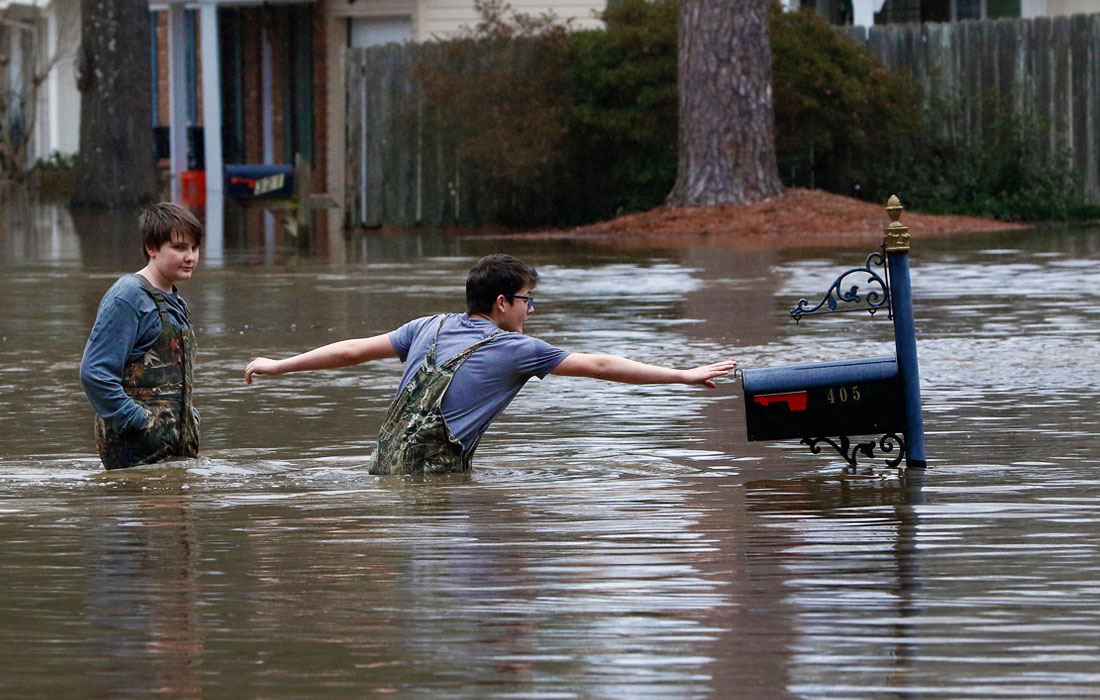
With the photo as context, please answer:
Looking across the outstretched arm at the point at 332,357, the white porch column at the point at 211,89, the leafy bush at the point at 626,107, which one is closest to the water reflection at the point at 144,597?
the outstretched arm at the point at 332,357

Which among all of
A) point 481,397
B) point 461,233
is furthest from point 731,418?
point 461,233

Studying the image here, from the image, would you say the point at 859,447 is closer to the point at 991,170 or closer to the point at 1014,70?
the point at 991,170

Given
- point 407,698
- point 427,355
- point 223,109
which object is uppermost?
point 223,109

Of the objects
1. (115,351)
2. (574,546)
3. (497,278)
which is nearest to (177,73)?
(115,351)

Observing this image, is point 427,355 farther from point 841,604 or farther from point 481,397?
point 841,604

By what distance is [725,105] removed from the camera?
21.5 metres

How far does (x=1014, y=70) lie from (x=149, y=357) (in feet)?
60.5

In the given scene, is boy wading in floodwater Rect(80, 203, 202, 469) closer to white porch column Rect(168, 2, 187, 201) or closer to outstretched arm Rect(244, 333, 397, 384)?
outstretched arm Rect(244, 333, 397, 384)

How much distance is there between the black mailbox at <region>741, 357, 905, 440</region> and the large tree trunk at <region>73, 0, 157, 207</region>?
80.3ft

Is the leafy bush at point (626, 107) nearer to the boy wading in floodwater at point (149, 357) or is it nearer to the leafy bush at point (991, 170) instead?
the leafy bush at point (991, 170)

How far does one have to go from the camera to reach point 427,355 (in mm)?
6613

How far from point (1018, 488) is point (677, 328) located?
5.57m

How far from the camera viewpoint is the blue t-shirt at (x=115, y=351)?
662 centimetres

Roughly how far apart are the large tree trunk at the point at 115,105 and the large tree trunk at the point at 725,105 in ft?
36.9
